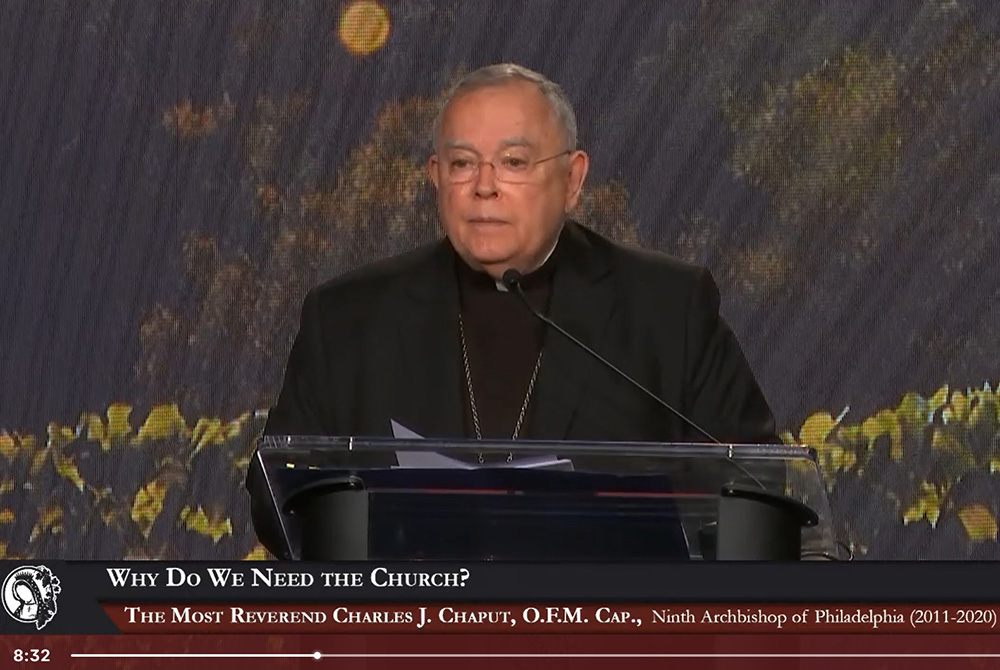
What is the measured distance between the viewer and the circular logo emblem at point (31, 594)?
154 centimetres

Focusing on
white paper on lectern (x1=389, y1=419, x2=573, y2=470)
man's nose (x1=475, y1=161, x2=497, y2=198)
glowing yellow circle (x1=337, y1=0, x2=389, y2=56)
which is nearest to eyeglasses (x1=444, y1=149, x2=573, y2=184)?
man's nose (x1=475, y1=161, x2=497, y2=198)

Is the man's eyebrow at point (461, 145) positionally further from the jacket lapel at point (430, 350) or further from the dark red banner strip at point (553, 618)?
the dark red banner strip at point (553, 618)

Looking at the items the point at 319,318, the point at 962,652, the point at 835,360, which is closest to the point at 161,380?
the point at 319,318

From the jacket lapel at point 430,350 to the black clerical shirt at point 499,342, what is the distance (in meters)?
0.04

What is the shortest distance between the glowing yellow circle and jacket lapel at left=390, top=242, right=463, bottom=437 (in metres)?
1.11

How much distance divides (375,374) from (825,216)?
1.49 meters

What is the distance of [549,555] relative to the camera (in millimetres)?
1900

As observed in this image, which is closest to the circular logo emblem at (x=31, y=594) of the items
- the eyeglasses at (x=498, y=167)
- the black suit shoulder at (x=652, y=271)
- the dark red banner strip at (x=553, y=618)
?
the dark red banner strip at (x=553, y=618)

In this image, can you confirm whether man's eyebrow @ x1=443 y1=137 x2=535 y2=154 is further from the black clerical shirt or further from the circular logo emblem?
the circular logo emblem

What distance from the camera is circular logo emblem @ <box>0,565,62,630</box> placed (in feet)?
5.04

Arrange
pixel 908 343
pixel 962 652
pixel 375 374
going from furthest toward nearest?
pixel 908 343
pixel 375 374
pixel 962 652

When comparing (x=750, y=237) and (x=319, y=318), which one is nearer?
(x=319, y=318)

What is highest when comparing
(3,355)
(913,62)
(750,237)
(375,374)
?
(913,62)

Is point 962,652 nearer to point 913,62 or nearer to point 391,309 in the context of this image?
point 391,309
